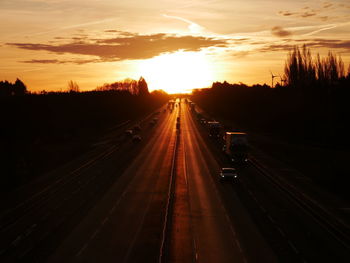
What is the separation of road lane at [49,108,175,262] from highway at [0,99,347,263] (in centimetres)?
7

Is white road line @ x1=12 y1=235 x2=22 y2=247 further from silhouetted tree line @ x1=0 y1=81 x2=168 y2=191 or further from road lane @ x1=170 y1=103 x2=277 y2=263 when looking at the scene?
silhouetted tree line @ x1=0 y1=81 x2=168 y2=191

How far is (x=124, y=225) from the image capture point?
3472 centimetres

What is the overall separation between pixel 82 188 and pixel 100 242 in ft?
64.9

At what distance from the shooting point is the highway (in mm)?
28297

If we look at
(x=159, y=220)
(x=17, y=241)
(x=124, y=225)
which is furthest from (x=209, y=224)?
(x=17, y=241)

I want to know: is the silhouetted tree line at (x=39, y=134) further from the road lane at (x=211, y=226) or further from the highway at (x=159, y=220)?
the road lane at (x=211, y=226)

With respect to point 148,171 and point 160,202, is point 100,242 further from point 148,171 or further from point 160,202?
point 148,171

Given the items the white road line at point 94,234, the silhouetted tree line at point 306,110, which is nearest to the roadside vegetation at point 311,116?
the silhouetted tree line at point 306,110

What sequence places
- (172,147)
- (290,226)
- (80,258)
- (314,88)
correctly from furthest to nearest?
(314,88) → (172,147) → (290,226) → (80,258)

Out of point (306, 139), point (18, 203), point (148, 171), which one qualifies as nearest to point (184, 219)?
point (18, 203)

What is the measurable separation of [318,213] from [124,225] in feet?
51.2

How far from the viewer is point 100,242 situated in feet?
100

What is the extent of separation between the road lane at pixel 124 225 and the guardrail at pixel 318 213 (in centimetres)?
1200

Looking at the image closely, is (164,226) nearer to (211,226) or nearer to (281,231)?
(211,226)
